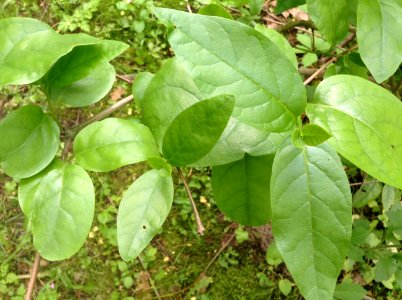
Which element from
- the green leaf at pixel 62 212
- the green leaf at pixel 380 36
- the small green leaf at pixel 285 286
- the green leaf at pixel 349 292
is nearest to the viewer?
the green leaf at pixel 62 212

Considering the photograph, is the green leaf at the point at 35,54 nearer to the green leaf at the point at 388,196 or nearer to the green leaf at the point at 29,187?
the green leaf at the point at 29,187

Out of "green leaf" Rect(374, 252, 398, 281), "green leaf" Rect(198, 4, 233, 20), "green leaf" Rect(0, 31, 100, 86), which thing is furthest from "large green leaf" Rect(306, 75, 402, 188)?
"green leaf" Rect(374, 252, 398, 281)

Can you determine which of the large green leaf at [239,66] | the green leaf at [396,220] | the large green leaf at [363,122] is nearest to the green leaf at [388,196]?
the green leaf at [396,220]

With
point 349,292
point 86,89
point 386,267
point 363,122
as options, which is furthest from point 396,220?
point 86,89

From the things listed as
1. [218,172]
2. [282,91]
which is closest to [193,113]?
[282,91]

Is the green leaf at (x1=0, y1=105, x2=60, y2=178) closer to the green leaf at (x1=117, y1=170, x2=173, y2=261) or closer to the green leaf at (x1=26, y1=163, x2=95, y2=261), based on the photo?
the green leaf at (x1=26, y1=163, x2=95, y2=261)
